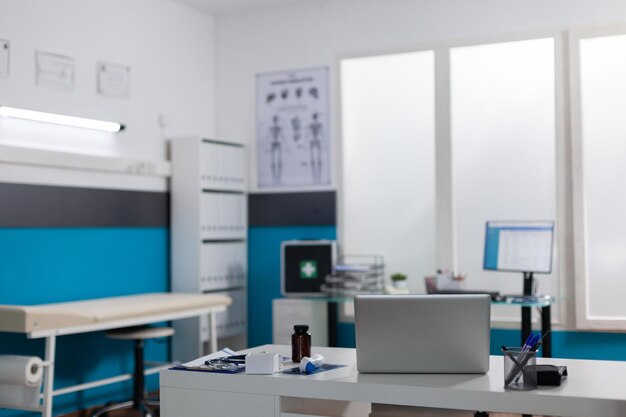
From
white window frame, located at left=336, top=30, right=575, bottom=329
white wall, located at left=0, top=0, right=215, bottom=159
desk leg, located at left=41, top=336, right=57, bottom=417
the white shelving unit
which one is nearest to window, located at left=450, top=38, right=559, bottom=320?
white window frame, located at left=336, top=30, right=575, bottom=329

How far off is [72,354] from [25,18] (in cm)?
207

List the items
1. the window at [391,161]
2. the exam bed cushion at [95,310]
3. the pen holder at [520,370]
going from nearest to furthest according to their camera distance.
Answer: the pen holder at [520,370] → the exam bed cushion at [95,310] → the window at [391,161]

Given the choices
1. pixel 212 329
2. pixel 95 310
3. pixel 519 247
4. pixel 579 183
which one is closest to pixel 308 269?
pixel 212 329

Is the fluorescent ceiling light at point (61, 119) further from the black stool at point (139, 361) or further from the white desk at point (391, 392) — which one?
the white desk at point (391, 392)

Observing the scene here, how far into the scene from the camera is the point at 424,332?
8.89 feet

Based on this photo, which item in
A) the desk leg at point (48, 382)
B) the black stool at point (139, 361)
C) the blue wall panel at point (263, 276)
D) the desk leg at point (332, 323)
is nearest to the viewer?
the desk leg at point (48, 382)

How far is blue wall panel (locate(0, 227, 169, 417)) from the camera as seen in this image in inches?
189

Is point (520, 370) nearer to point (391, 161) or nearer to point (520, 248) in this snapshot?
point (520, 248)

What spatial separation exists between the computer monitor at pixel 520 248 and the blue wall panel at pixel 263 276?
5.51 ft

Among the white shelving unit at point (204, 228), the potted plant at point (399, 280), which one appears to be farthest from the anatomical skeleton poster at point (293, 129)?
the potted plant at point (399, 280)

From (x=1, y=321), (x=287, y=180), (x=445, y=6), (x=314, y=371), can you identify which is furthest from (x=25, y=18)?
(x=314, y=371)

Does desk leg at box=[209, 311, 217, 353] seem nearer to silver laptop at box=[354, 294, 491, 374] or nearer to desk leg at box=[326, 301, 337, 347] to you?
desk leg at box=[326, 301, 337, 347]

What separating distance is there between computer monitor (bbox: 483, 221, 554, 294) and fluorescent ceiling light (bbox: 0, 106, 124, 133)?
8.32ft

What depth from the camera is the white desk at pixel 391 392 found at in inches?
95.7
